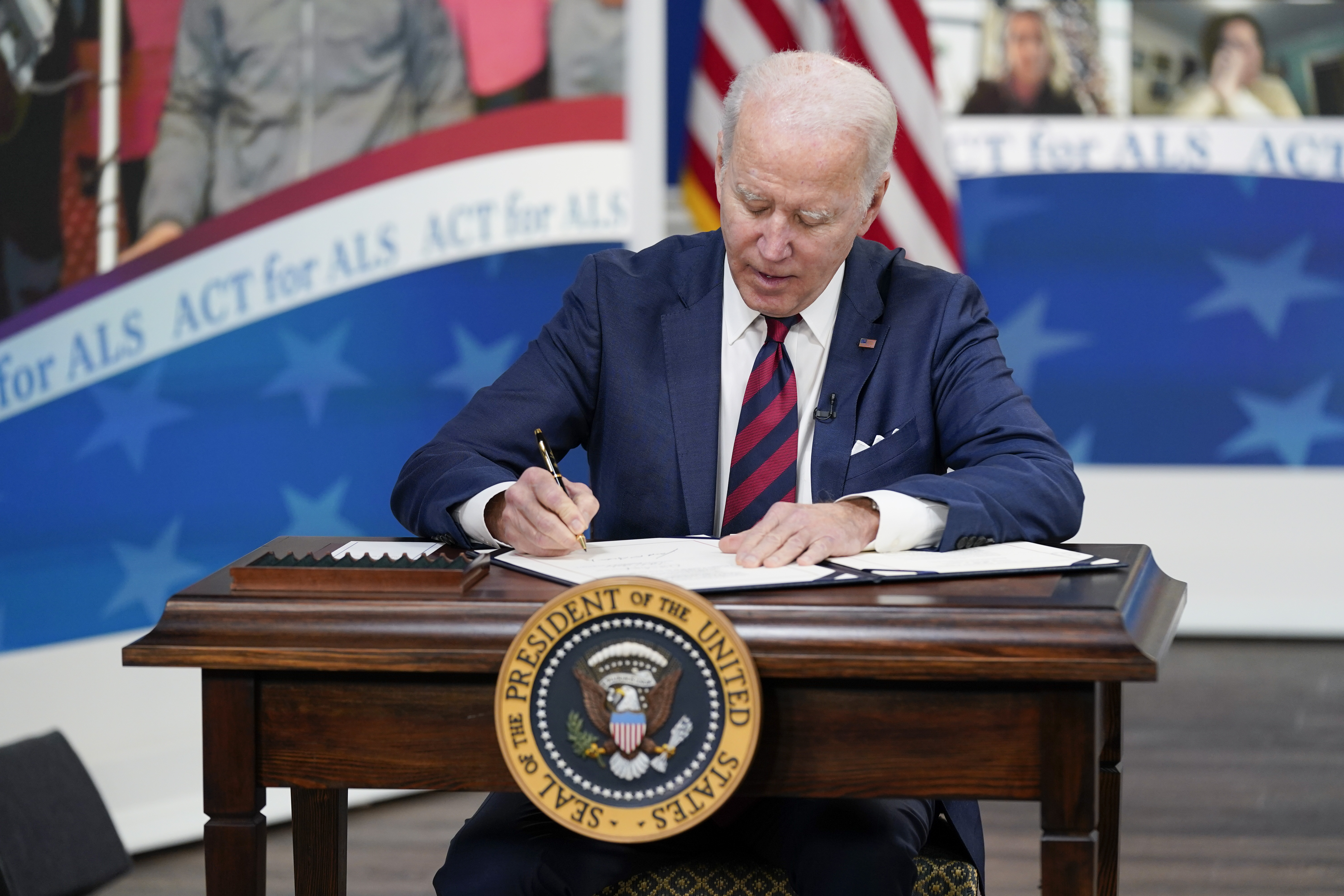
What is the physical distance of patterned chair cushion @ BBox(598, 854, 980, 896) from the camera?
1.65 m

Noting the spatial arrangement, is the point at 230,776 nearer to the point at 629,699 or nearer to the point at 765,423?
the point at 629,699

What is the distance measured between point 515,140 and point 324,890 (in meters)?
1.98

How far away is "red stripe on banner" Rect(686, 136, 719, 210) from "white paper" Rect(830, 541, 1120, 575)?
3.22 metres

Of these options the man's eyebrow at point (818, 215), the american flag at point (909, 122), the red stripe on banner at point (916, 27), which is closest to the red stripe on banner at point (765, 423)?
the man's eyebrow at point (818, 215)

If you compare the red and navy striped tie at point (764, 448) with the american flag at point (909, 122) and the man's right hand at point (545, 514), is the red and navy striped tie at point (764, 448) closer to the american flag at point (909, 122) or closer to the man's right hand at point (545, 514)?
the man's right hand at point (545, 514)

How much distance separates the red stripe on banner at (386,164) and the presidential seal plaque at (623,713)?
1.95m

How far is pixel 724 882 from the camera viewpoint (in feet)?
5.42

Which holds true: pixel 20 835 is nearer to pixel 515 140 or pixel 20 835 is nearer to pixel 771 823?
pixel 771 823

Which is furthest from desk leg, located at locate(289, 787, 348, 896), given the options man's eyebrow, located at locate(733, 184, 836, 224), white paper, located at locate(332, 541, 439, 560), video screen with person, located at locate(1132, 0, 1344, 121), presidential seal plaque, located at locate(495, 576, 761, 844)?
video screen with person, located at locate(1132, 0, 1344, 121)

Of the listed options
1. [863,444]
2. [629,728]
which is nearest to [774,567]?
[629,728]

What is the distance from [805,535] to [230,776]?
62cm

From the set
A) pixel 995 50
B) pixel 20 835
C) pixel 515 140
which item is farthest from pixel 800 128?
pixel 995 50

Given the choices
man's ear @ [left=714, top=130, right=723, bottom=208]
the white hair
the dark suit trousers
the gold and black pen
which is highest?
the white hair

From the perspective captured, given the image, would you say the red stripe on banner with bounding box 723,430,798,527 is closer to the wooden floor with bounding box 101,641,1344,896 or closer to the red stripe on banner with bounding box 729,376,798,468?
the red stripe on banner with bounding box 729,376,798,468
